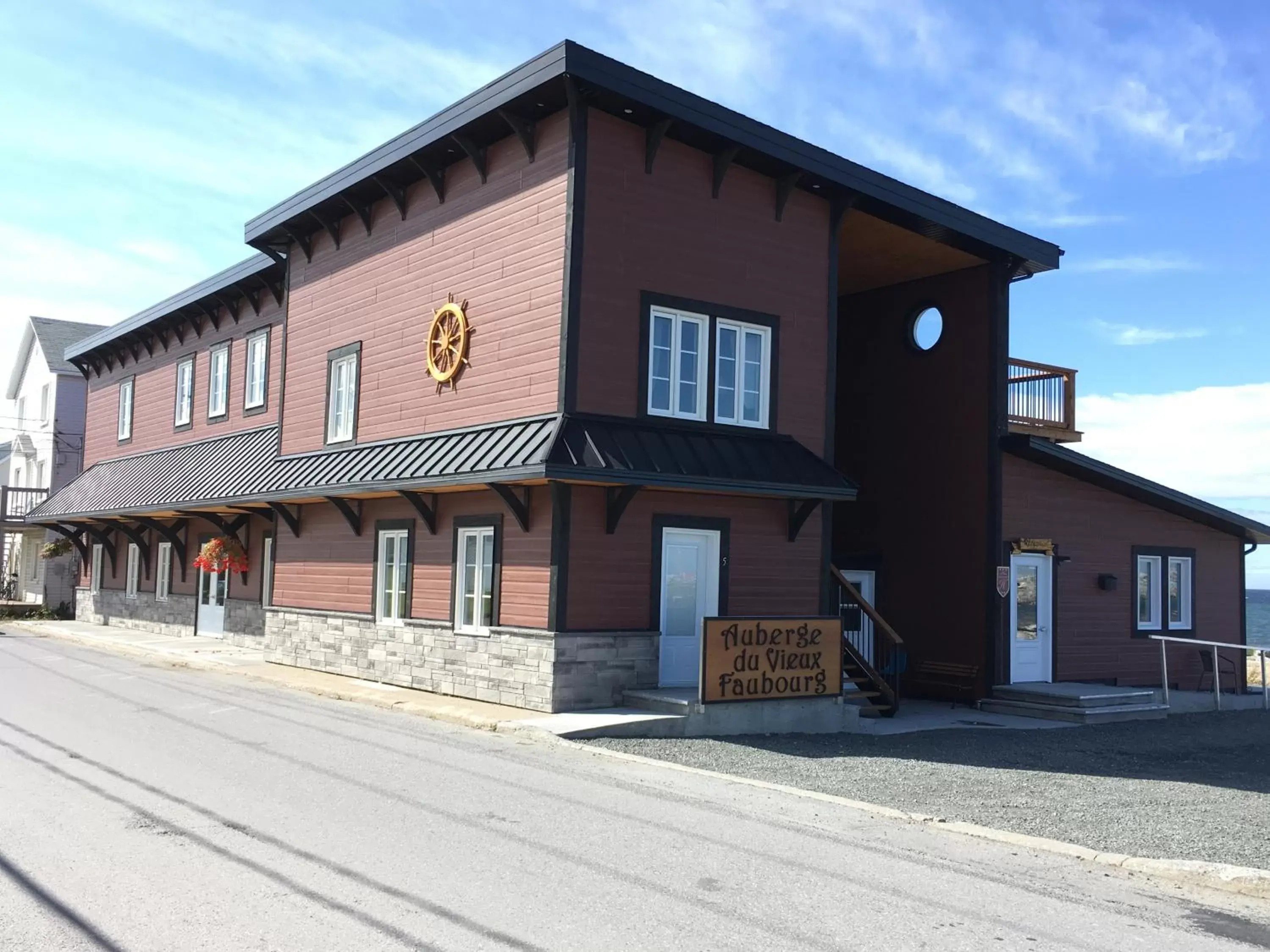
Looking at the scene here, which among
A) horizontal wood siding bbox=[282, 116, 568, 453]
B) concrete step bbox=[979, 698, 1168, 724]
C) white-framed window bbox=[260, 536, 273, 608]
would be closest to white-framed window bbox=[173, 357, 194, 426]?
white-framed window bbox=[260, 536, 273, 608]

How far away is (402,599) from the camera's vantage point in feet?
57.8

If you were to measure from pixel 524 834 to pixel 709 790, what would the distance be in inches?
110

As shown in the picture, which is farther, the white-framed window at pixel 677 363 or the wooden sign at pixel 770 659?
the white-framed window at pixel 677 363

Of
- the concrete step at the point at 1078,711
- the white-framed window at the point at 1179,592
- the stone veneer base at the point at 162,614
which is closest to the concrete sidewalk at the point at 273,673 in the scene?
the stone veneer base at the point at 162,614

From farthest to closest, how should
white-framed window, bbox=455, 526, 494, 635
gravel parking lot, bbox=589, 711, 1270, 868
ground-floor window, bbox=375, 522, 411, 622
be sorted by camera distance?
ground-floor window, bbox=375, 522, 411, 622 < white-framed window, bbox=455, 526, 494, 635 < gravel parking lot, bbox=589, 711, 1270, 868

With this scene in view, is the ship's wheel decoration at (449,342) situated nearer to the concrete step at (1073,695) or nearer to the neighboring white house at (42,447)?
the concrete step at (1073,695)

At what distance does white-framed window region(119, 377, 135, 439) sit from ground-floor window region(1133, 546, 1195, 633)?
25.3m

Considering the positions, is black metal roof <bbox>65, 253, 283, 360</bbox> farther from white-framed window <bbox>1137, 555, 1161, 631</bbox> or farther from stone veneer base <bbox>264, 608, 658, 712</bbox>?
white-framed window <bbox>1137, 555, 1161, 631</bbox>

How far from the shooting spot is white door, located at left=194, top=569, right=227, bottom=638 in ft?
85.1

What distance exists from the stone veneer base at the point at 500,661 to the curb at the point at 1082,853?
3538mm

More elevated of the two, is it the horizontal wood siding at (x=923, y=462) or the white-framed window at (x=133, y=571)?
the horizontal wood siding at (x=923, y=462)

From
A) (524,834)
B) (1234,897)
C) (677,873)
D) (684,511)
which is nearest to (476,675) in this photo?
(684,511)

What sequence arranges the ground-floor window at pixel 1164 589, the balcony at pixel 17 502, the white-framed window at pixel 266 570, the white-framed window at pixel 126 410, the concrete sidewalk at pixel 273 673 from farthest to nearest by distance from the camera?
the balcony at pixel 17 502, the white-framed window at pixel 126 410, the white-framed window at pixel 266 570, the ground-floor window at pixel 1164 589, the concrete sidewalk at pixel 273 673

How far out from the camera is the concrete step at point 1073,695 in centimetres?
1750
